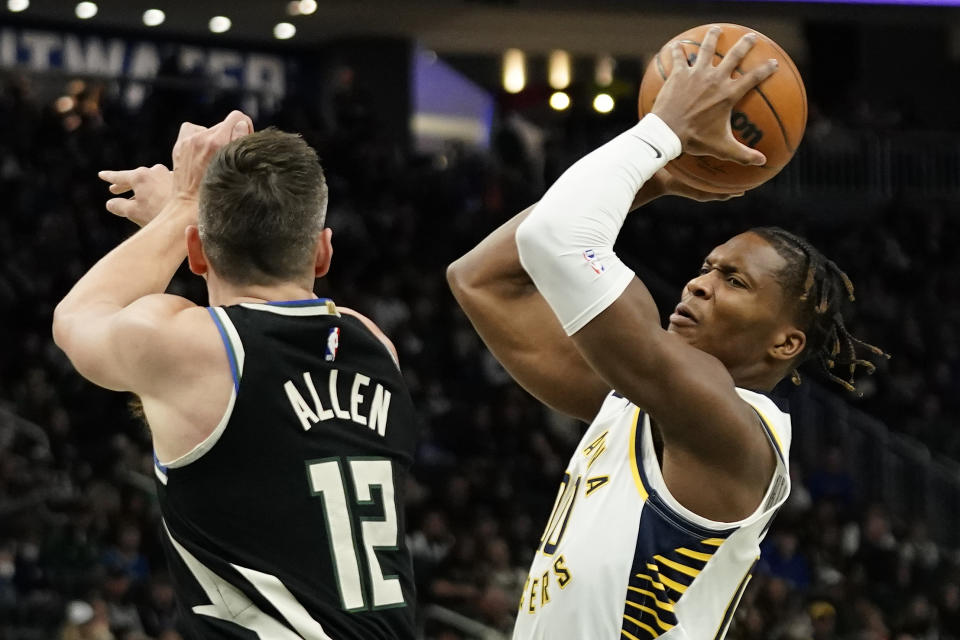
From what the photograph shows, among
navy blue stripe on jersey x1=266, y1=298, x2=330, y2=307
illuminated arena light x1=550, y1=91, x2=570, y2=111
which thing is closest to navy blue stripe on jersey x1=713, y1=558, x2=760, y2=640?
navy blue stripe on jersey x1=266, y1=298, x2=330, y2=307

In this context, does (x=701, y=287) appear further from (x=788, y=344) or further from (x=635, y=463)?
(x=635, y=463)

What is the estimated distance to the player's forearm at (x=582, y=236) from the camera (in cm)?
276

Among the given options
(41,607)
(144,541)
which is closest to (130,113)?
(144,541)

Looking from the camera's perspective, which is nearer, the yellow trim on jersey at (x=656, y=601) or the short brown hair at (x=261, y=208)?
the short brown hair at (x=261, y=208)

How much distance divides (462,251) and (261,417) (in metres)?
13.3

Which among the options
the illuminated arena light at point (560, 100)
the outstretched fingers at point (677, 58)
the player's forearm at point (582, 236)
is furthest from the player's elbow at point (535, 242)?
the illuminated arena light at point (560, 100)

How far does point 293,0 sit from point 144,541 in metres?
7.96

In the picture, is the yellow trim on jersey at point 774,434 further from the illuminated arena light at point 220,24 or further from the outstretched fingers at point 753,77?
the illuminated arena light at point 220,24

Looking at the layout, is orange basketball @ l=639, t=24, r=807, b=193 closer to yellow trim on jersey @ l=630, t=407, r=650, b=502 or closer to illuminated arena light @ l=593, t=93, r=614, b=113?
yellow trim on jersey @ l=630, t=407, r=650, b=502

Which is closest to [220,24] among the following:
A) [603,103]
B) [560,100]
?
[603,103]

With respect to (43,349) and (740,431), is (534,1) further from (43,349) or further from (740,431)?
(740,431)

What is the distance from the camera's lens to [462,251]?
1586 centimetres

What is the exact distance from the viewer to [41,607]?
9.45 meters

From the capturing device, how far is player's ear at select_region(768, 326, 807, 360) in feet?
10.6
